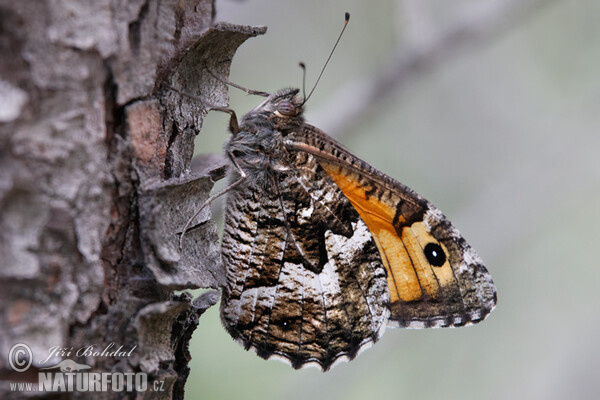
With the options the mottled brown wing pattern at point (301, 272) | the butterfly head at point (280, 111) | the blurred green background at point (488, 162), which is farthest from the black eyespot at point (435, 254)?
the blurred green background at point (488, 162)

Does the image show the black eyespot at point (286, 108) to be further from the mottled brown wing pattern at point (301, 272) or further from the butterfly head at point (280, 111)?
the mottled brown wing pattern at point (301, 272)

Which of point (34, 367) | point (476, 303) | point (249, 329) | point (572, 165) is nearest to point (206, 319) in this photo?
point (249, 329)

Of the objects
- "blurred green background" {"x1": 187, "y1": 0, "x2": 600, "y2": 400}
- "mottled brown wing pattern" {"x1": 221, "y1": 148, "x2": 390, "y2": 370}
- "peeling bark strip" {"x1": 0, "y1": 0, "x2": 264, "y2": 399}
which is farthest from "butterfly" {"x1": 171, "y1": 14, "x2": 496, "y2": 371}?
"blurred green background" {"x1": 187, "y1": 0, "x2": 600, "y2": 400}

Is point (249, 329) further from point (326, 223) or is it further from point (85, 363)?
point (85, 363)

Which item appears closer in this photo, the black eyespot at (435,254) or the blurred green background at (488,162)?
the black eyespot at (435,254)

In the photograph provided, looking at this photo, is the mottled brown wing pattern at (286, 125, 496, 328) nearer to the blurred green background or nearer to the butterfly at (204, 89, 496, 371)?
the butterfly at (204, 89, 496, 371)

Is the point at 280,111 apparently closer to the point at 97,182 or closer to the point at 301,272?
the point at 301,272
